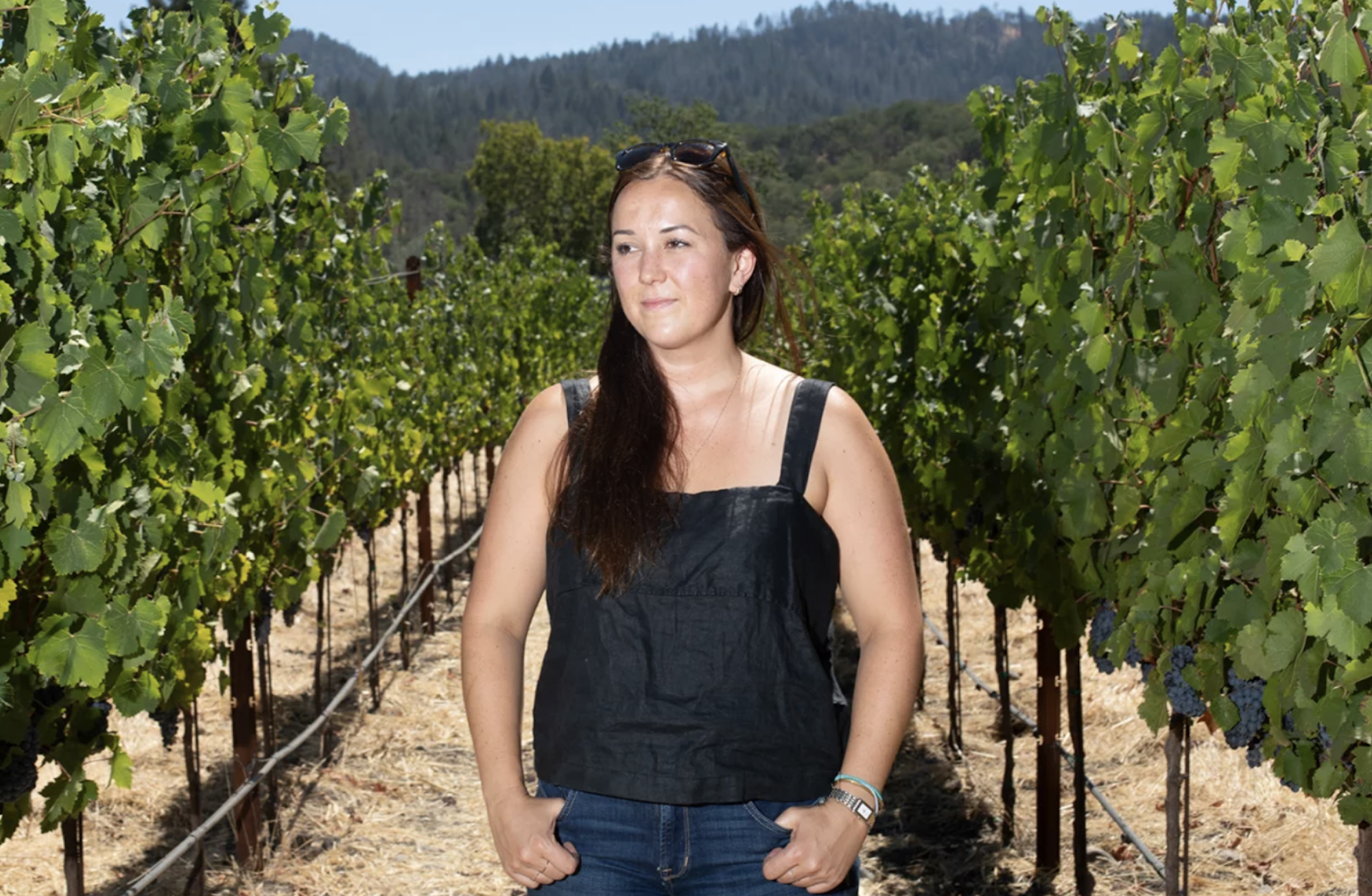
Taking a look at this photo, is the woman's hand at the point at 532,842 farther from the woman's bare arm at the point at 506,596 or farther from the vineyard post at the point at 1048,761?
the vineyard post at the point at 1048,761

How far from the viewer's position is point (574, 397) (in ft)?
6.75

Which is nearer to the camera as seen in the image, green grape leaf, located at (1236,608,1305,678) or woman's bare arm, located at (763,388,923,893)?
woman's bare arm, located at (763,388,923,893)

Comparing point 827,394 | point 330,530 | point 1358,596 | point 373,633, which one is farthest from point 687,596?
point 373,633

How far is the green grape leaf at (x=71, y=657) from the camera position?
2807 millimetres

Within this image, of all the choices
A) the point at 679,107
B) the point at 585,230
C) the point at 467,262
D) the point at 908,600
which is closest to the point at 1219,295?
the point at 908,600

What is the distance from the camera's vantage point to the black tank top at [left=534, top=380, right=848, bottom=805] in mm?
1839

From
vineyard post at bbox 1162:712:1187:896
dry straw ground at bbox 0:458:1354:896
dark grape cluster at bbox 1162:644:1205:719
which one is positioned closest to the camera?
dark grape cluster at bbox 1162:644:1205:719

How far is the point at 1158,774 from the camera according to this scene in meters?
6.23

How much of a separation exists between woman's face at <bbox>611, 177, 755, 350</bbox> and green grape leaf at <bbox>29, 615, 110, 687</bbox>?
4.90 feet

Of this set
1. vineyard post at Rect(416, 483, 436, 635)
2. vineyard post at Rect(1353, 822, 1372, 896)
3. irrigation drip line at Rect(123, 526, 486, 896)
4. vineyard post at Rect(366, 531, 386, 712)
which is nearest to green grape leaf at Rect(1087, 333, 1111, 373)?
vineyard post at Rect(1353, 822, 1372, 896)

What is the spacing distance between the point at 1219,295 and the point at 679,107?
66313mm

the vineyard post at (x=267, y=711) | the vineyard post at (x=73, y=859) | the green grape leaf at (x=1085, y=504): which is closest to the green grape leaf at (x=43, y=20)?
the vineyard post at (x=73, y=859)

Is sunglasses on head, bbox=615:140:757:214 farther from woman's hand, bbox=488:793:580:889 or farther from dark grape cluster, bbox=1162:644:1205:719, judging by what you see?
dark grape cluster, bbox=1162:644:1205:719

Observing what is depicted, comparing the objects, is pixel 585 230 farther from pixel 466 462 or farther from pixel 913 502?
pixel 913 502
